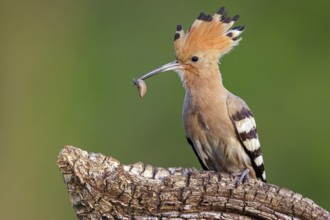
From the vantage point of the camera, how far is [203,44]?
12.7ft

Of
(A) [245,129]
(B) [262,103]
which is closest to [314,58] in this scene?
(B) [262,103]

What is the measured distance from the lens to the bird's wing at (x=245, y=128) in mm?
3761

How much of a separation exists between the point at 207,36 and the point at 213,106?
31 centimetres

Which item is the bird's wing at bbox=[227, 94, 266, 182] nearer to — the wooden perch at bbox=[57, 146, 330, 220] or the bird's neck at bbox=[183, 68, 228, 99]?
the bird's neck at bbox=[183, 68, 228, 99]

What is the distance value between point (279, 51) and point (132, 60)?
1.28m

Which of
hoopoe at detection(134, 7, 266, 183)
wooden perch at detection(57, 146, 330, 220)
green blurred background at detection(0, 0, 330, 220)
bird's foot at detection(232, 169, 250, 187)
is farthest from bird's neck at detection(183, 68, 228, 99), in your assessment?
green blurred background at detection(0, 0, 330, 220)

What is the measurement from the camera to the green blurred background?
21.0 feet

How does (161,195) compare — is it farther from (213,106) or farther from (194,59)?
(194,59)

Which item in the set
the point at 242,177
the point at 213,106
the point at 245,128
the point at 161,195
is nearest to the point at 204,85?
the point at 213,106

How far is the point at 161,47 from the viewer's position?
21.8ft

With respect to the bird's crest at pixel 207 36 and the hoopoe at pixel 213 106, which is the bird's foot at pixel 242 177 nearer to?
the hoopoe at pixel 213 106

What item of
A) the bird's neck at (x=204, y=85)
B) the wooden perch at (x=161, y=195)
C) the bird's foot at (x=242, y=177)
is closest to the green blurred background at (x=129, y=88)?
the bird's neck at (x=204, y=85)

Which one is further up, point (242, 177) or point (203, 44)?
point (203, 44)

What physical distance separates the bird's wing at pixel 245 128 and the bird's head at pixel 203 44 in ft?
0.64
